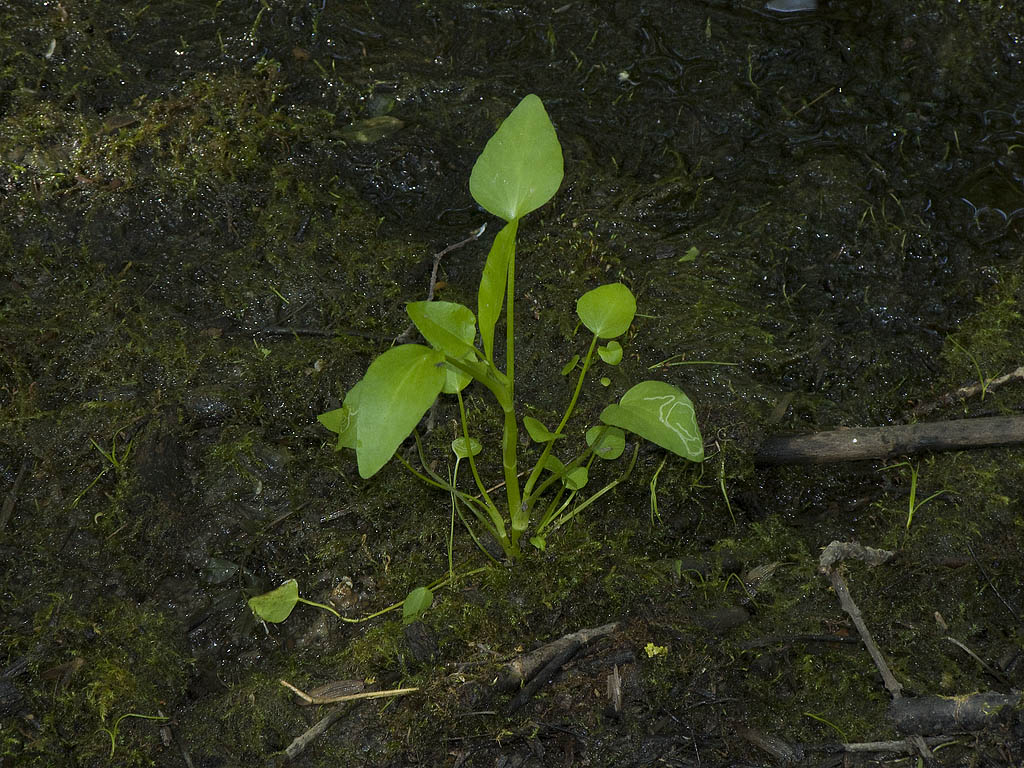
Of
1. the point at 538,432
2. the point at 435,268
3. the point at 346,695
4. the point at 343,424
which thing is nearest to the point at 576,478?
the point at 538,432

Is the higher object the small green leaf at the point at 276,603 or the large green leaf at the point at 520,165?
the large green leaf at the point at 520,165

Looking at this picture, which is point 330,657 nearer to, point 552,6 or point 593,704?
point 593,704

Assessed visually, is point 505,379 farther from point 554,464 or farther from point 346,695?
point 346,695

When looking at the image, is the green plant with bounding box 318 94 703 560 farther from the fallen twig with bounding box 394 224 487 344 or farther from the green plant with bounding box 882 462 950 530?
the green plant with bounding box 882 462 950 530

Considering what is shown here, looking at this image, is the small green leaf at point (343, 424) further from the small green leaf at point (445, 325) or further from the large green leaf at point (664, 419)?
the large green leaf at point (664, 419)

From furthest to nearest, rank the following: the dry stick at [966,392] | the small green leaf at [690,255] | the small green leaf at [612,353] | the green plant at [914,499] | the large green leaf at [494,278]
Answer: the small green leaf at [690,255] < the dry stick at [966,392] < the green plant at [914,499] < the small green leaf at [612,353] < the large green leaf at [494,278]

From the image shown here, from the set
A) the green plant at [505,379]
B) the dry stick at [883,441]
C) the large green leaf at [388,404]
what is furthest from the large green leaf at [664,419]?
the dry stick at [883,441]
